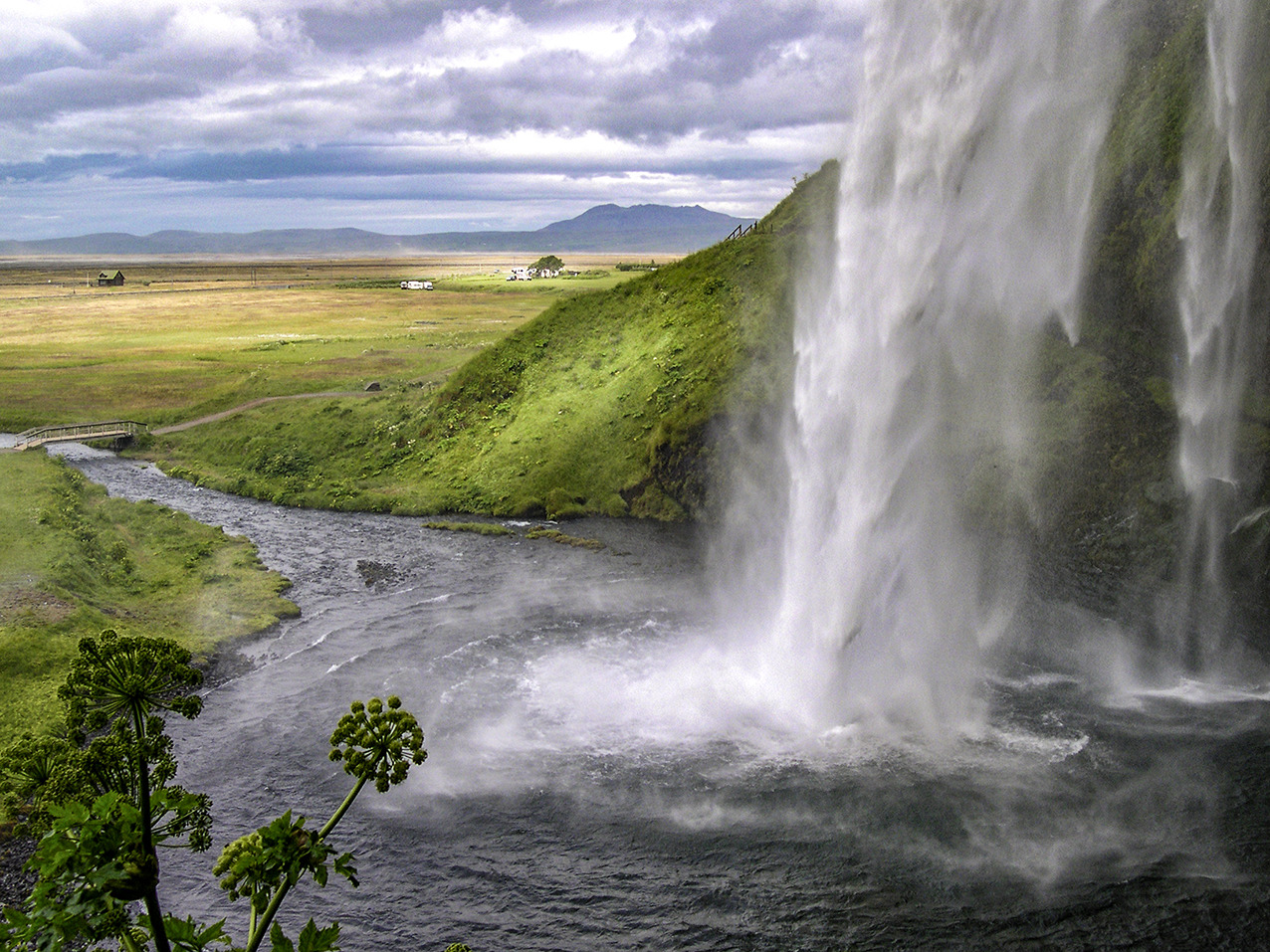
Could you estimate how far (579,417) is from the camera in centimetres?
6794

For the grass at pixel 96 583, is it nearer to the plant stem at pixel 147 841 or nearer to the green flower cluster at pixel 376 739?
the plant stem at pixel 147 841

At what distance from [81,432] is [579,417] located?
45161mm

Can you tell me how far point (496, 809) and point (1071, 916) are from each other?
47.0ft

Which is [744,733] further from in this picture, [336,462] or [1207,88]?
[336,462]

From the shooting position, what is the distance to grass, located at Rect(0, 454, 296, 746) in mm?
35375

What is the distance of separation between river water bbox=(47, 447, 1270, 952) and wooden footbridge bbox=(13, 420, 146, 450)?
52.6 m

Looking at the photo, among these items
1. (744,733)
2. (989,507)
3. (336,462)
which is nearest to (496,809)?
(744,733)

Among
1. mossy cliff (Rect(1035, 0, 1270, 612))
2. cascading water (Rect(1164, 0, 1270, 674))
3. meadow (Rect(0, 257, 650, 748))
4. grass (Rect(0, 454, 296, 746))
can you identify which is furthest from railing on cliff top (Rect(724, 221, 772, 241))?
grass (Rect(0, 454, 296, 746))

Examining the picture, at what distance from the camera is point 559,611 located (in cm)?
4244

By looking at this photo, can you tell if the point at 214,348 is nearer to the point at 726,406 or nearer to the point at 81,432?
the point at 81,432

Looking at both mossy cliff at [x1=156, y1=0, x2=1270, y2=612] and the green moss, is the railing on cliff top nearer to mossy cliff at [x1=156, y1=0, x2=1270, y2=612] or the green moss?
mossy cliff at [x1=156, y1=0, x2=1270, y2=612]

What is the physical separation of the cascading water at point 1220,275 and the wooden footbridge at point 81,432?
7818 cm

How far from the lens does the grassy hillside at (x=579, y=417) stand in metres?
60.8

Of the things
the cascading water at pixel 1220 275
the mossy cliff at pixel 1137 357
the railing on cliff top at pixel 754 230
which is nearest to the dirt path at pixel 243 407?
the railing on cliff top at pixel 754 230
